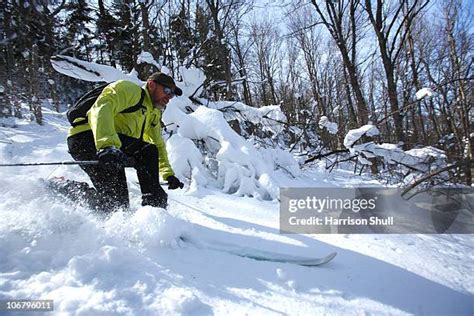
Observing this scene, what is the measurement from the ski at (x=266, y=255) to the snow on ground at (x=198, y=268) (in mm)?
52

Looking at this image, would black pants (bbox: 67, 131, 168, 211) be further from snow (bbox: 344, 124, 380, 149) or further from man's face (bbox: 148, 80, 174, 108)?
snow (bbox: 344, 124, 380, 149)

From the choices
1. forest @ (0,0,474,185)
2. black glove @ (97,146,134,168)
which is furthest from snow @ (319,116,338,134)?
black glove @ (97,146,134,168)

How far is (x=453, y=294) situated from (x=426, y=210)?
2154 mm

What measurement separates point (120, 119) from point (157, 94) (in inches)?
16.1

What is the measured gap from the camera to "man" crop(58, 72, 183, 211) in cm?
233

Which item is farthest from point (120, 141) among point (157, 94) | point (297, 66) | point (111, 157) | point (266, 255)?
point (297, 66)

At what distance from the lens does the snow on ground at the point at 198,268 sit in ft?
5.70

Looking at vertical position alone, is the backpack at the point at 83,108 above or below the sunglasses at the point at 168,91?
below

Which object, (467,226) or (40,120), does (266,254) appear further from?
(40,120)

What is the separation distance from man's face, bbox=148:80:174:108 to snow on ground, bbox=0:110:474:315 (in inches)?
39.2

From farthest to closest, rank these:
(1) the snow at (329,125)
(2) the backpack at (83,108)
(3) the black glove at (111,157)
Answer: (1) the snow at (329,125)
(2) the backpack at (83,108)
(3) the black glove at (111,157)

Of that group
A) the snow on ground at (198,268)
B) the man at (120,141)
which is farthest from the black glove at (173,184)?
the snow on ground at (198,268)

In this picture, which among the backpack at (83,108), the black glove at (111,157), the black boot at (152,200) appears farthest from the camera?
the black boot at (152,200)

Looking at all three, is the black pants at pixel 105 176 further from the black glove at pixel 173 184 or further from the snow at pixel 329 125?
the snow at pixel 329 125
